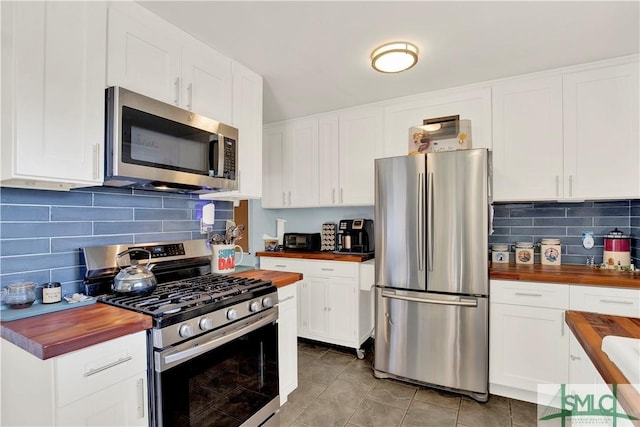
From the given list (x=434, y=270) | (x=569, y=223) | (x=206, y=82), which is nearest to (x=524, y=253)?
(x=569, y=223)

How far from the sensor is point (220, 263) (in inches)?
85.9

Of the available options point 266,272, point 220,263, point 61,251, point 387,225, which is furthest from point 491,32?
point 61,251

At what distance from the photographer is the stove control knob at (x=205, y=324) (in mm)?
1405

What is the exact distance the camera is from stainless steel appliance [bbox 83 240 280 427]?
1282 millimetres

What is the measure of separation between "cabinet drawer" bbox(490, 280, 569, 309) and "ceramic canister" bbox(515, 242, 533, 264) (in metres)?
0.48

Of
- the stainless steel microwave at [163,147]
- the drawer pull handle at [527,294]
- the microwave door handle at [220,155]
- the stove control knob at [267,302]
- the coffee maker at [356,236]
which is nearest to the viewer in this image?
the stainless steel microwave at [163,147]

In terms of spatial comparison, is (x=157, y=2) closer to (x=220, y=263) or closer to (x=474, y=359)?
(x=220, y=263)

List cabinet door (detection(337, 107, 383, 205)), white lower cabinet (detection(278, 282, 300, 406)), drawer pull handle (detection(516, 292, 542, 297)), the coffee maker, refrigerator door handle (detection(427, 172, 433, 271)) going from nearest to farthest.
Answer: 1. white lower cabinet (detection(278, 282, 300, 406))
2. drawer pull handle (detection(516, 292, 542, 297))
3. refrigerator door handle (detection(427, 172, 433, 271))
4. cabinet door (detection(337, 107, 383, 205))
5. the coffee maker

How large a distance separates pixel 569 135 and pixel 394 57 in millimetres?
1447

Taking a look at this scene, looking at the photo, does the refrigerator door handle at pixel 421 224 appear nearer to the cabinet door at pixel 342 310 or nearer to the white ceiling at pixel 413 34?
the cabinet door at pixel 342 310

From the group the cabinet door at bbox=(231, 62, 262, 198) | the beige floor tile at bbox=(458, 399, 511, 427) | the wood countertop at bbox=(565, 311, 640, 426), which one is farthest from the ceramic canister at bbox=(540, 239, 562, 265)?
the cabinet door at bbox=(231, 62, 262, 198)

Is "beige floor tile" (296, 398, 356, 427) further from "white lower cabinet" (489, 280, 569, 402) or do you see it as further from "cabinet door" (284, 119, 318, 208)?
"cabinet door" (284, 119, 318, 208)

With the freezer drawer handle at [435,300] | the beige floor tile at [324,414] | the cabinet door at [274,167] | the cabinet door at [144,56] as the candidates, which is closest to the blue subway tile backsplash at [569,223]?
the freezer drawer handle at [435,300]

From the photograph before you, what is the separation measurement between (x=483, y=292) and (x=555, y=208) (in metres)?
1.08
